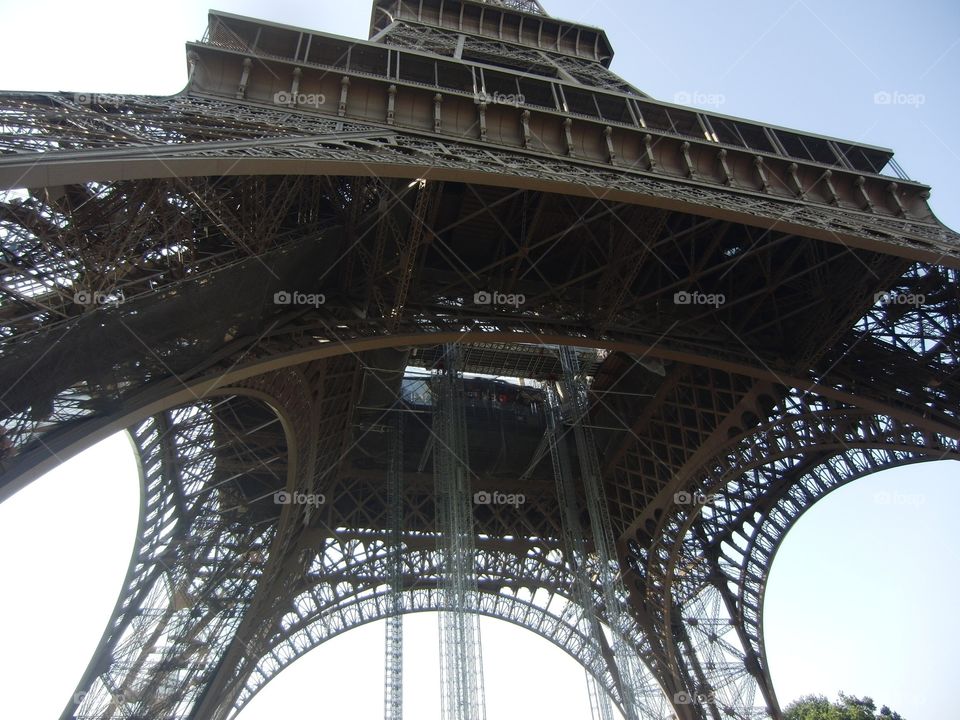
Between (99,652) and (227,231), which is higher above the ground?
(227,231)

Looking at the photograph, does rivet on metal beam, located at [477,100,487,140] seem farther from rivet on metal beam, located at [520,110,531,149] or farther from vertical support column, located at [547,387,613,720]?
vertical support column, located at [547,387,613,720]

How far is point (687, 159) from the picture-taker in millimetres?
14844

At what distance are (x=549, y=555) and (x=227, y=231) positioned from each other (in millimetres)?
20636

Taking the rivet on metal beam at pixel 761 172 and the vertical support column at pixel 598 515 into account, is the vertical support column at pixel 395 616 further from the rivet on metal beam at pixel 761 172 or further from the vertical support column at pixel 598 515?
the rivet on metal beam at pixel 761 172

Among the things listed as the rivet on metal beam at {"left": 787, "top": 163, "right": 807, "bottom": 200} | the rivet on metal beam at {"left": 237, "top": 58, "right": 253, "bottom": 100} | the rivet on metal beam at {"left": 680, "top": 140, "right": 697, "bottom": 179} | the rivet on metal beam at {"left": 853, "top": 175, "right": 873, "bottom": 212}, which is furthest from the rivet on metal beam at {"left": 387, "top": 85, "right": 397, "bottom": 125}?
the rivet on metal beam at {"left": 853, "top": 175, "right": 873, "bottom": 212}

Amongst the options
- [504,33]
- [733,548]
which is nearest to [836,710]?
[733,548]

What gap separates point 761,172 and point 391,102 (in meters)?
8.13

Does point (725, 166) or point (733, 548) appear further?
point (733, 548)

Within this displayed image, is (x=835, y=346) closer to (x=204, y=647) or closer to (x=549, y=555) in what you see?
(x=549, y=555)

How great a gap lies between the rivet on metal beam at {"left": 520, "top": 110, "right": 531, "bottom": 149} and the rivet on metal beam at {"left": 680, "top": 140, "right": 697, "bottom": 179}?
3.50m

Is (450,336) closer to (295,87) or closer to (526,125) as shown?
(526,125)

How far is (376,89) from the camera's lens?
540 inches

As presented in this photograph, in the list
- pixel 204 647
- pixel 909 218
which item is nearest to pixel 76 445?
pixel 204 647

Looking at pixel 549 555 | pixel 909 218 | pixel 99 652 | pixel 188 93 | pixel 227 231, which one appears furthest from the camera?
pixel 549 555
